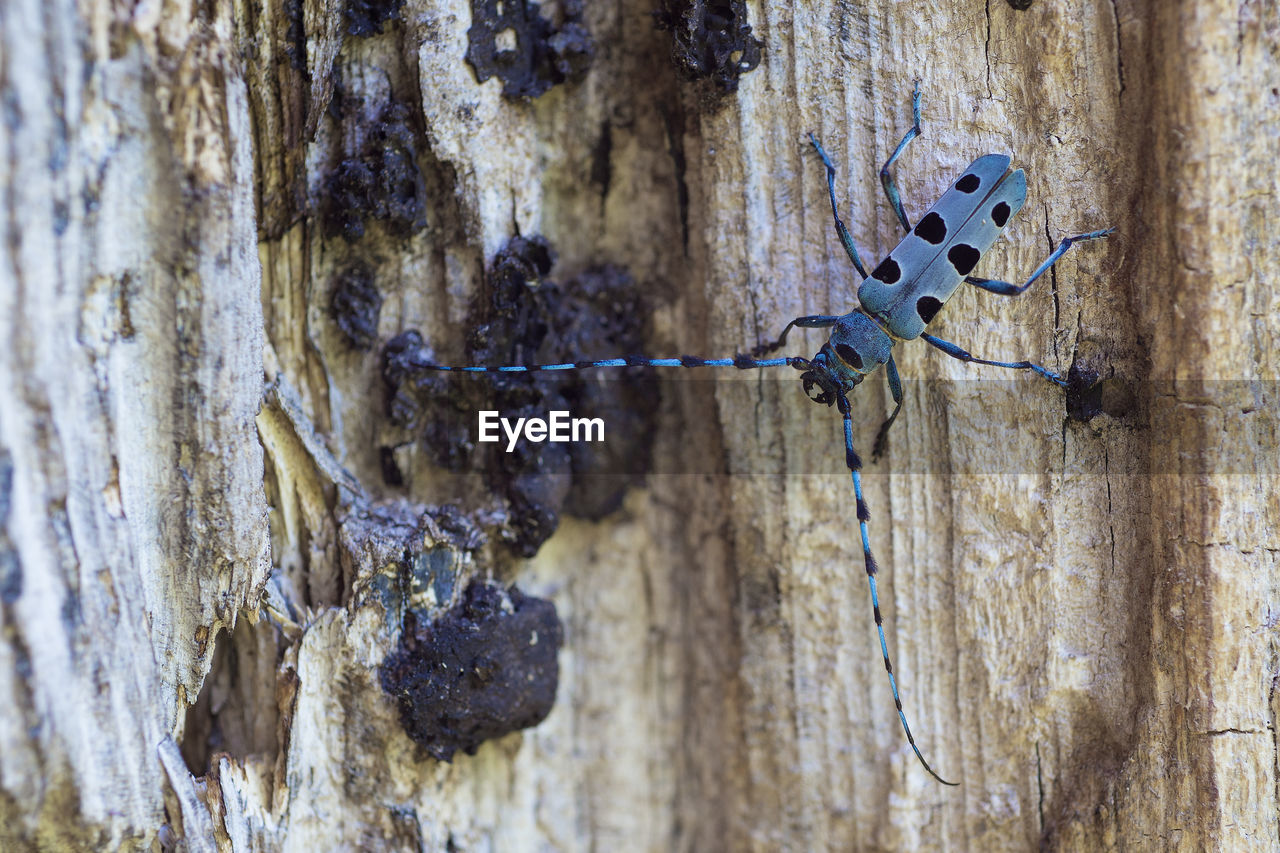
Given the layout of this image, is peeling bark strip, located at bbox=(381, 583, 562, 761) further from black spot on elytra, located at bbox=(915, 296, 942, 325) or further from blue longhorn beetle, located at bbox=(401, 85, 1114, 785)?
black spot on elytra, located at bbox=(915, 296, 942, 325)

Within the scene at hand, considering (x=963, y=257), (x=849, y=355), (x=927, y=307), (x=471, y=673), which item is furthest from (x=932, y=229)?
(x=471, y=673)

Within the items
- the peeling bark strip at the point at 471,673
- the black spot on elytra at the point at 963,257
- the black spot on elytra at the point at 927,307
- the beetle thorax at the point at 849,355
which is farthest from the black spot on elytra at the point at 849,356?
the peeling bark strip at the point at 471,673

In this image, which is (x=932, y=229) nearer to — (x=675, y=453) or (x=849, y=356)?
(x=849, y=356)

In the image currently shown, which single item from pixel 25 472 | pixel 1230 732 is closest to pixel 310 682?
pixel 25 472

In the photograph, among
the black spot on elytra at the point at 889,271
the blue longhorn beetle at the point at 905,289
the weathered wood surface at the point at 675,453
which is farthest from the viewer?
the black spot on elytra at the point at 889,271

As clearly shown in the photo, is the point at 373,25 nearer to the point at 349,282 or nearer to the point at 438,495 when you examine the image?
the point at 349,282

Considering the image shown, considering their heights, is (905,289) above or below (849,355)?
above

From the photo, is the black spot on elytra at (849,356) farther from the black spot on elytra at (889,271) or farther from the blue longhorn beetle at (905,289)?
the black spot on elytra at (889,271)
